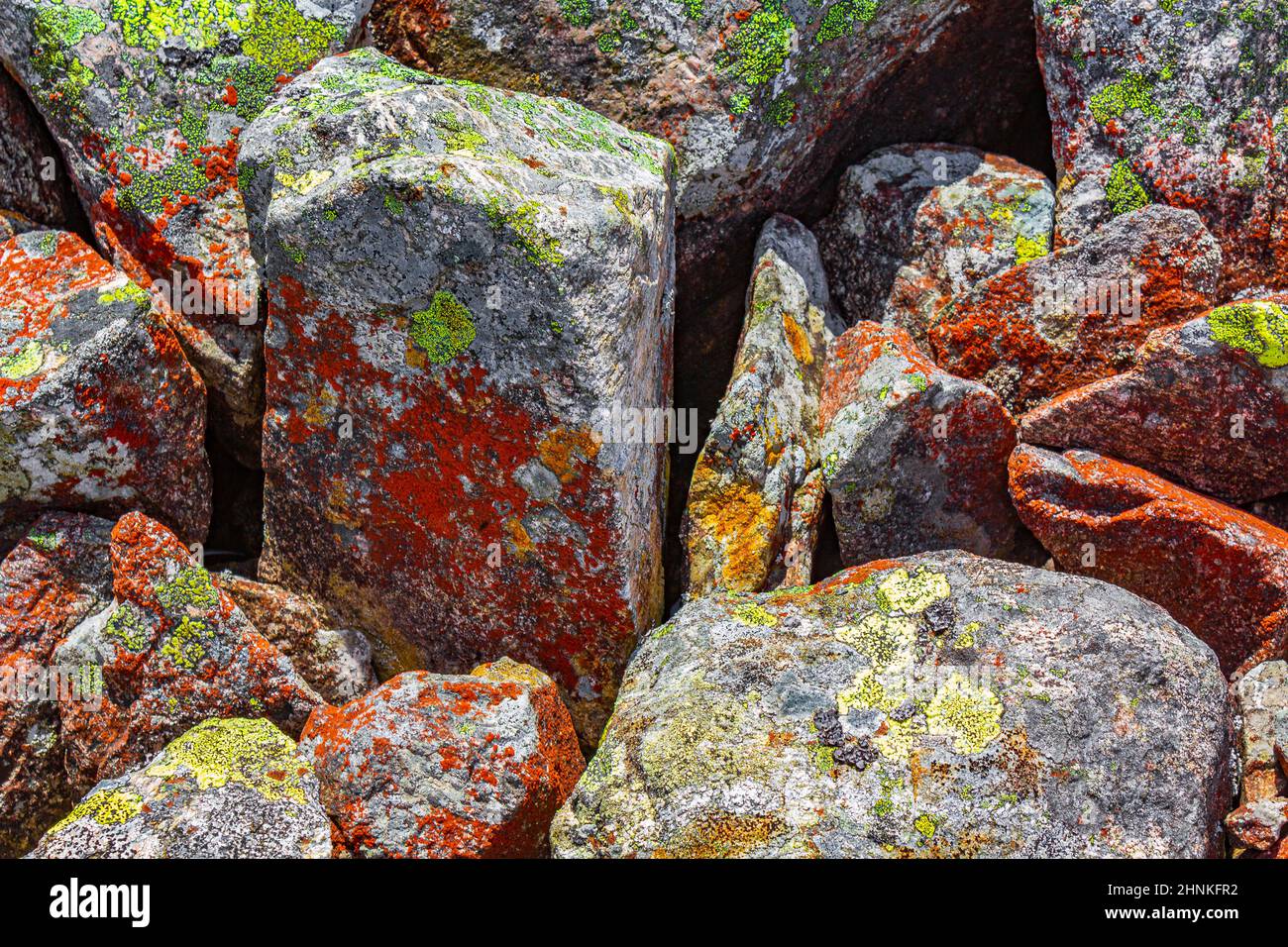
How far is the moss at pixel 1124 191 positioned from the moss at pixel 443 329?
432 centimetres

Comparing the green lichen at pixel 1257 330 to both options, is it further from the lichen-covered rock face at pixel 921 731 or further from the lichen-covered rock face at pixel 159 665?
the lichen-covered rock face at pixel 159 665

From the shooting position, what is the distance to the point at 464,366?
18.7 ft

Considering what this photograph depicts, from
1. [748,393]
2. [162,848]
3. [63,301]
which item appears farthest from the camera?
[748,393]

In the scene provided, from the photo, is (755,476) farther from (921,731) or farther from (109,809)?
(109,809)

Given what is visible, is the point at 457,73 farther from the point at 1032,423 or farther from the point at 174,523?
the point at 1032,423

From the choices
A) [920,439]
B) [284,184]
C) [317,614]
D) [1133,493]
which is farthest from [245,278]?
[1133,493]

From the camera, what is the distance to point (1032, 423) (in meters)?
6.46

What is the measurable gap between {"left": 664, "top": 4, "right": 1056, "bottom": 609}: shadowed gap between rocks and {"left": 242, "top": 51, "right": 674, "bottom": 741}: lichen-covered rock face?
3.22 feet

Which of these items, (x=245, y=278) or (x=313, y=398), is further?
(x=245, y=278)

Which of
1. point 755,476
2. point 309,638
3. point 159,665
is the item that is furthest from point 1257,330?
point 159,665

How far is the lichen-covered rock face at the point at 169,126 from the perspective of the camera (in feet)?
20.9

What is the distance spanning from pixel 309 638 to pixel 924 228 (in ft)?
16.3

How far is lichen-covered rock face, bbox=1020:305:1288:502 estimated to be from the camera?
5.96m

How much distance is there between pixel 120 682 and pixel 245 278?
248cm
